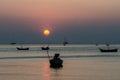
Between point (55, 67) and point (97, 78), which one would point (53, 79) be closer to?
point (97, 78)

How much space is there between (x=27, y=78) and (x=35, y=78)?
1077mm

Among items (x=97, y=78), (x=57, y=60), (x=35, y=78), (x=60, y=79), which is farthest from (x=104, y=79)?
(x=57, y=60)

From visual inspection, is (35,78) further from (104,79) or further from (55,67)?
(55,67)

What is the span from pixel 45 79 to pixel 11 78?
4.43 m

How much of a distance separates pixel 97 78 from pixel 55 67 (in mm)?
19304

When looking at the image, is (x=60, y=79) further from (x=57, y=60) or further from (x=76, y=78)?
(x=57, y=60)

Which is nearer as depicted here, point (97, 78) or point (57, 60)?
point (97, 78)

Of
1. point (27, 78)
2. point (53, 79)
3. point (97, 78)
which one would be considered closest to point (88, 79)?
point (97, 78)

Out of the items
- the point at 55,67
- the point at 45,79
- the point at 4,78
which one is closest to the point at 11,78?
the point at 4,78

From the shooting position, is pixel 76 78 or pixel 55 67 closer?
pixel 76 78

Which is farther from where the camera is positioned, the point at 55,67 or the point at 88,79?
the point at 55,67

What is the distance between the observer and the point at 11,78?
165 feet

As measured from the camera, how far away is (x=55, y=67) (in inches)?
2694

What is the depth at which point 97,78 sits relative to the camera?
164 feet
